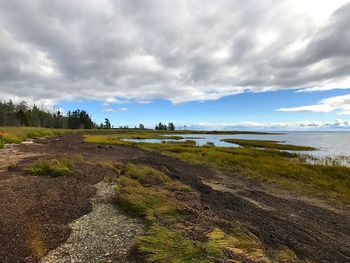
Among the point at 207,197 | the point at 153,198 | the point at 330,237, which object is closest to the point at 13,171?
the point at 153,198

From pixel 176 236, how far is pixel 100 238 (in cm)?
194

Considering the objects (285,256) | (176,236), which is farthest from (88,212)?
(285,256)

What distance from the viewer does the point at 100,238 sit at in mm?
6586

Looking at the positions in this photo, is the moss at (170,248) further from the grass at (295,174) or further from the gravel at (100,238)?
the grass at (295,174)

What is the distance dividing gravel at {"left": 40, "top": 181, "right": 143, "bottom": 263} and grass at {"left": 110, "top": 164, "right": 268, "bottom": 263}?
0.38 m

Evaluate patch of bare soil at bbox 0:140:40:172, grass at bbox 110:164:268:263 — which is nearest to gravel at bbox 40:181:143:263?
grass at bbox 110:164:268:263

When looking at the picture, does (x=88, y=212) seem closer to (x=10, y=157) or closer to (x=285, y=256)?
(x=285, y=256)

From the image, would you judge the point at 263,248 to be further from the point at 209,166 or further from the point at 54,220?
the point at 209,166

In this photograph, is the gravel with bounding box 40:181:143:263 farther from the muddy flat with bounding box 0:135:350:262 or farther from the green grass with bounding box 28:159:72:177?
the green grass with bounding box 28:159:72:177

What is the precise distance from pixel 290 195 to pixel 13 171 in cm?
1564

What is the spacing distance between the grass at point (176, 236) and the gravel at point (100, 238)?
1.24 feet

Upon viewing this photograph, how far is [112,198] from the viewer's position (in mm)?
10125

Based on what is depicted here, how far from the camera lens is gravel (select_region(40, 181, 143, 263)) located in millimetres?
5676

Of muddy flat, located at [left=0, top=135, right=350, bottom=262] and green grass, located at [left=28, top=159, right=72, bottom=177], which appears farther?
green grass, located at [left=28, top=159, right=72, bottom=177]
